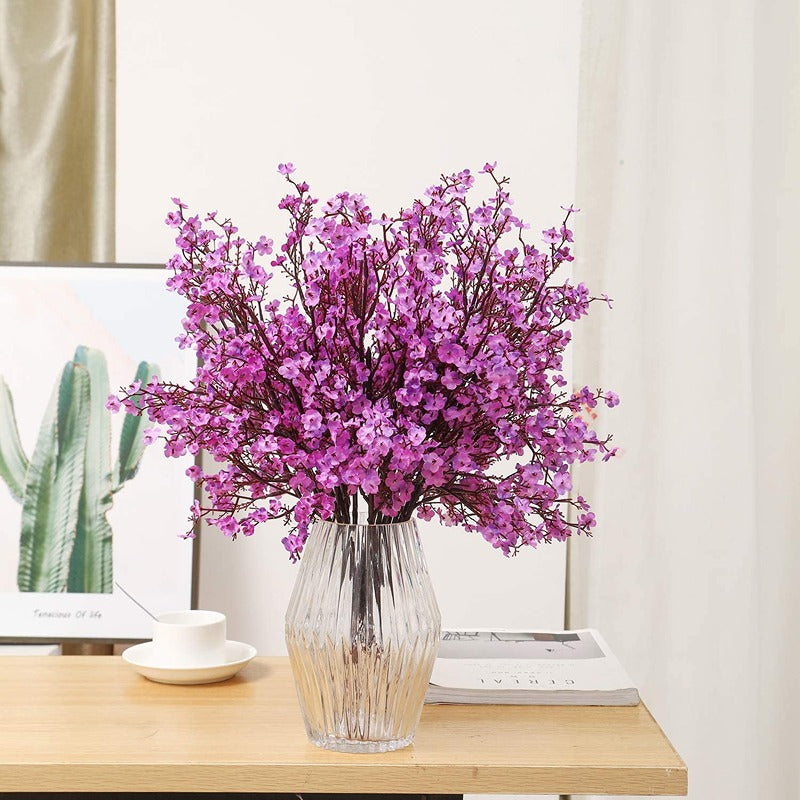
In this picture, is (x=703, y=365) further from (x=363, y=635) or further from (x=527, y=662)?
(x=363, y=635)

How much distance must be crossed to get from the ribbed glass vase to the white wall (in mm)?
661

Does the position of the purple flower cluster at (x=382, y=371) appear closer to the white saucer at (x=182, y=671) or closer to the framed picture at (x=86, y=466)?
the white saucer at (x=182, y=671)

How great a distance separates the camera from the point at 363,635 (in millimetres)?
855

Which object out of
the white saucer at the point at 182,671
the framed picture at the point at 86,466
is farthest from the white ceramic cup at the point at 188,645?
the framed picture at the point at 86,466

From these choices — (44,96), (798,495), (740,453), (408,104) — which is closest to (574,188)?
(408,104)

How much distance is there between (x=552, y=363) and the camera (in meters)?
0.87

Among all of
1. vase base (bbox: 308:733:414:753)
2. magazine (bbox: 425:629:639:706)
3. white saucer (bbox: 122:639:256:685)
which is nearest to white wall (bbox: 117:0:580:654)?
magazine (bbox: 425:629:639:706)

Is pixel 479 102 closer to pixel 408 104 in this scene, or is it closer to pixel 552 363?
pixel 408 104

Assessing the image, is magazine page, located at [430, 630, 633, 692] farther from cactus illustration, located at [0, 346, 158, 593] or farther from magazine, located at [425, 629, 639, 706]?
cactus illustration, located at [0, 346, 158, 593]

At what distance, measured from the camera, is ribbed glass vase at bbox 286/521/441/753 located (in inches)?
33.9

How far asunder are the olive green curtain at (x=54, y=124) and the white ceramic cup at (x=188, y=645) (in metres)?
0.72

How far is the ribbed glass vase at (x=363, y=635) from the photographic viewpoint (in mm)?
860

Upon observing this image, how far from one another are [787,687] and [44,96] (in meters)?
1.51

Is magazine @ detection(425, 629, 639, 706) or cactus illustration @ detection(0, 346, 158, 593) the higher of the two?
cactus illustration @ detection(0, 346, 158, 593)
